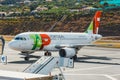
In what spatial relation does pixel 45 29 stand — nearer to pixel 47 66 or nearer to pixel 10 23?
pixel 10 23

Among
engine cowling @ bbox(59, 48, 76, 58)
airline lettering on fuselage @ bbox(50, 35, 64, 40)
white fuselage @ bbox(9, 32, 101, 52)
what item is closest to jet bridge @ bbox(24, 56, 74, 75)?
engine cowling @ bbox(59, 48, 76, 58)

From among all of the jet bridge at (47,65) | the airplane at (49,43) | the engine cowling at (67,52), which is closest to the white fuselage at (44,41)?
the airplane at (49,43)

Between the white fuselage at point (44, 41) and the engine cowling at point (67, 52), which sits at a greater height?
the white fuselage at point (44, 41)

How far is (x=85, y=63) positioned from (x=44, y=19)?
7144 centimetres

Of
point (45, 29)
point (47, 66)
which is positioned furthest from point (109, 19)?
point (47, 66)

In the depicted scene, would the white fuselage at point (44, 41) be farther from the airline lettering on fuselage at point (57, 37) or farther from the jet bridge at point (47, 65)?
the jet bridge at point (47, 65)

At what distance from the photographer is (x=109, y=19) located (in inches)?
4299

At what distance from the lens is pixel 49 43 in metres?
54.8

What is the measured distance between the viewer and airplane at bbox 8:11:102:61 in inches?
2067

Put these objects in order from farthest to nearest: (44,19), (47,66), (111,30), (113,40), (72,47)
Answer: (44,19) < (111,30) < (113,40) < (72,47) < (47,66)

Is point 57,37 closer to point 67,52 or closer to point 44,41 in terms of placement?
point 44,41

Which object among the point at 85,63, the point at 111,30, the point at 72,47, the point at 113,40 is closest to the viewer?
the point at 85,63

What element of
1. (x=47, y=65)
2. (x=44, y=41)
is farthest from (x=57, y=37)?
(x=47, y=65)

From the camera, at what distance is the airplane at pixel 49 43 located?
5250 centimetres
